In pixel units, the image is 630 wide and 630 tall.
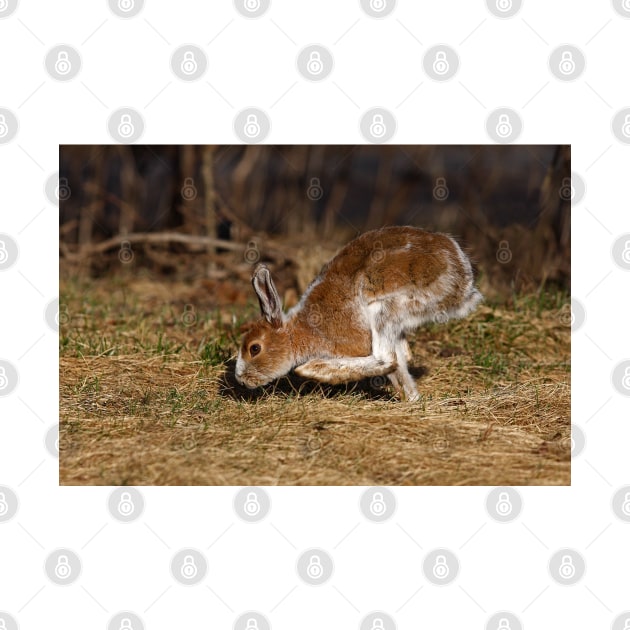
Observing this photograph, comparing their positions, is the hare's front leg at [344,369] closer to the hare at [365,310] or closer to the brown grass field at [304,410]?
the hare at [365,310]

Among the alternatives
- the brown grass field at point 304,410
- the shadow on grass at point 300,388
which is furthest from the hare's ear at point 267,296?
the brown grass field at point 304,410

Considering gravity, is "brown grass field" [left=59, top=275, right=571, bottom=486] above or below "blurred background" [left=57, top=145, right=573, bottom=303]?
below

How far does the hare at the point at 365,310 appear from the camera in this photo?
695 cm

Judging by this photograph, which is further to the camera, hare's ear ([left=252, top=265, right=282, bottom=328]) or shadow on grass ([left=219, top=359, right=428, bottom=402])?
shadow on grass ([left=219, top=359, right=428, bottom=402])

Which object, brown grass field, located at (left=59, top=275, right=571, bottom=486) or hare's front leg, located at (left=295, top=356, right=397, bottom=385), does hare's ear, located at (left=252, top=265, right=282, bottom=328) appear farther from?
brown grass field, located at (left=59, top=275, right=571, bottom=486)

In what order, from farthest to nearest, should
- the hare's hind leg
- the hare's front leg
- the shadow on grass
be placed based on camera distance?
the shadow on grass < the hare's hind leg < the hare's front leg

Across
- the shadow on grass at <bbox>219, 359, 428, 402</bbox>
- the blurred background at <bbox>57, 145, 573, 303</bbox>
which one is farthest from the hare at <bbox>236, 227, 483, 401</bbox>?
the blurred background at <bbox>57, 145, 573, 303</bbox>

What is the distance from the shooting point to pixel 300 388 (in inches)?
284

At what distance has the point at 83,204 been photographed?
52.0 feet

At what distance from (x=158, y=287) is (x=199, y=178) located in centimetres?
319

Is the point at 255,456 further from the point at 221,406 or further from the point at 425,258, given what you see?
the point at 425,258

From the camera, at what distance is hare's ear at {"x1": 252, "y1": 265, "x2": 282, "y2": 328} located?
698cm

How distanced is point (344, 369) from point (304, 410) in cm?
48

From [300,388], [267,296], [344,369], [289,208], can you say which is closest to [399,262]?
[344,369]
